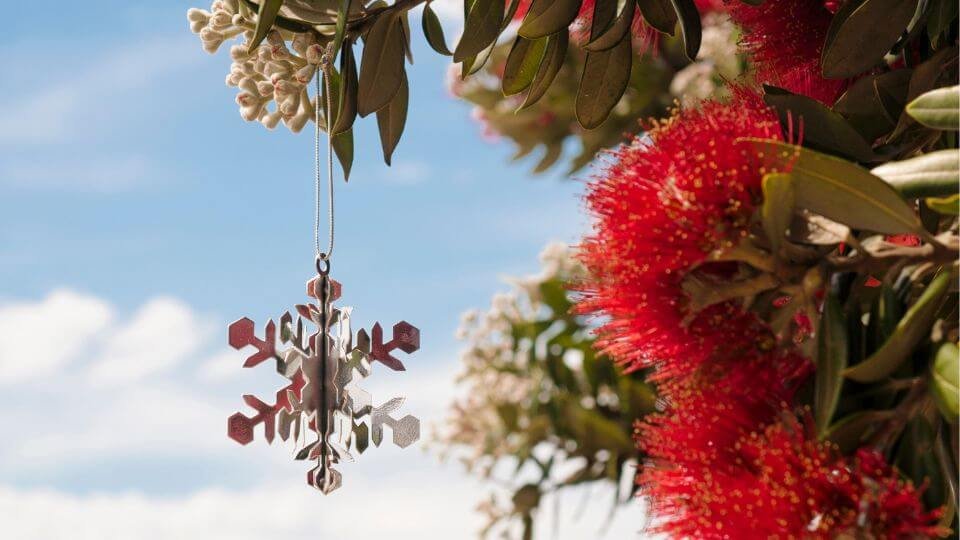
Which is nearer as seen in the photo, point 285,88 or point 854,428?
point 854,428

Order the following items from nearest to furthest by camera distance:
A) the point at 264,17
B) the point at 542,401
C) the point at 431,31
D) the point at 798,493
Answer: the point at 798,493
the point at 264,17
the point at 431,31
the point at 542,401

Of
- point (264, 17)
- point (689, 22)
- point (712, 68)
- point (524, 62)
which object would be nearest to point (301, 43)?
point (264, 17)

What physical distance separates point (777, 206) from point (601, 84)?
17.4 inches

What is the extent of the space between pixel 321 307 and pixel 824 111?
46cm

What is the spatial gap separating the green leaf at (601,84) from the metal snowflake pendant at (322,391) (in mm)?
319

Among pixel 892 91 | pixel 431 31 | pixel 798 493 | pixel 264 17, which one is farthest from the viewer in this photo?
pixel 431 31

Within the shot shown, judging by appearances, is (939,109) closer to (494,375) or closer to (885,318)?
(885,318)

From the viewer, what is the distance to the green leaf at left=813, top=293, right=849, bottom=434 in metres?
0.76

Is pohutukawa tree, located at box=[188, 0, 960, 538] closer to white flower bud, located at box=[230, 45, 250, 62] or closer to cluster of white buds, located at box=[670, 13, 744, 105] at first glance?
white flower bud, located at box=[230, 45, 250, 62]

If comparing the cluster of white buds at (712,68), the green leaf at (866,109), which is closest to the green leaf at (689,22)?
the green leaf at (866,109)

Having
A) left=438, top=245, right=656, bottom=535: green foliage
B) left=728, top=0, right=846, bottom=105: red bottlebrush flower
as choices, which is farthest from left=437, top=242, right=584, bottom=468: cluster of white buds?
left=728, top=0, right=846, bottom=105: red bottlebrush flower

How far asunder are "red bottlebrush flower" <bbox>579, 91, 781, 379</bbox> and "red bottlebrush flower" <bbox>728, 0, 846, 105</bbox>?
1.06ft

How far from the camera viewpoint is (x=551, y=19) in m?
1.04

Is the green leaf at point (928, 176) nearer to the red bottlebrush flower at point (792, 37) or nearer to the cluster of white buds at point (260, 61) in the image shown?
the red bottlebrush flower at point (792, 37)
